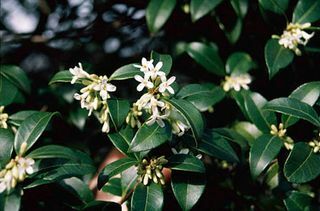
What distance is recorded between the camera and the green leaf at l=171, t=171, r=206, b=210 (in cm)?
150

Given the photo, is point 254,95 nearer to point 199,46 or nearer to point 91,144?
point 199,46

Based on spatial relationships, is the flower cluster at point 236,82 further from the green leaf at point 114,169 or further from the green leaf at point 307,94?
the green leaf at point 114,169

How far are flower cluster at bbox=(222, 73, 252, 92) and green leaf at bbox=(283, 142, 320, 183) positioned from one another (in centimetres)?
59

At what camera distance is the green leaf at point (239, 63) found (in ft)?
7.46

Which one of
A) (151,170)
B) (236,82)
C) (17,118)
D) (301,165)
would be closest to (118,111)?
(151,170)

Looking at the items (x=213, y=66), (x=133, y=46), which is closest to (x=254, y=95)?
(x=213, y=66)

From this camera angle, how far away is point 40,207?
172 cm

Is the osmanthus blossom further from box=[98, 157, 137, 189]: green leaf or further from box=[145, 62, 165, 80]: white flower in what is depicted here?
box=[98, 157, 137, 189]: green leaf

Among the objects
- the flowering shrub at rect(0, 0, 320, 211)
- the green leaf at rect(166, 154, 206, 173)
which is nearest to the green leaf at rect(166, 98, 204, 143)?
the flowering shrub at rect(0, 0, 320, 211)

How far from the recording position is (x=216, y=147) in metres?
1.64

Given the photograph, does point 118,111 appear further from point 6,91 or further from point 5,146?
point 6,91

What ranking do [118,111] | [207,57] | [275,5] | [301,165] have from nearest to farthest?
1. [118,111]
2. [301,165]
3. [275,5]
4. [207,57]

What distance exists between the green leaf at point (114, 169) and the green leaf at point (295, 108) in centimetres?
53

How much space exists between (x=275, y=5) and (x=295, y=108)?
0.63 meters
